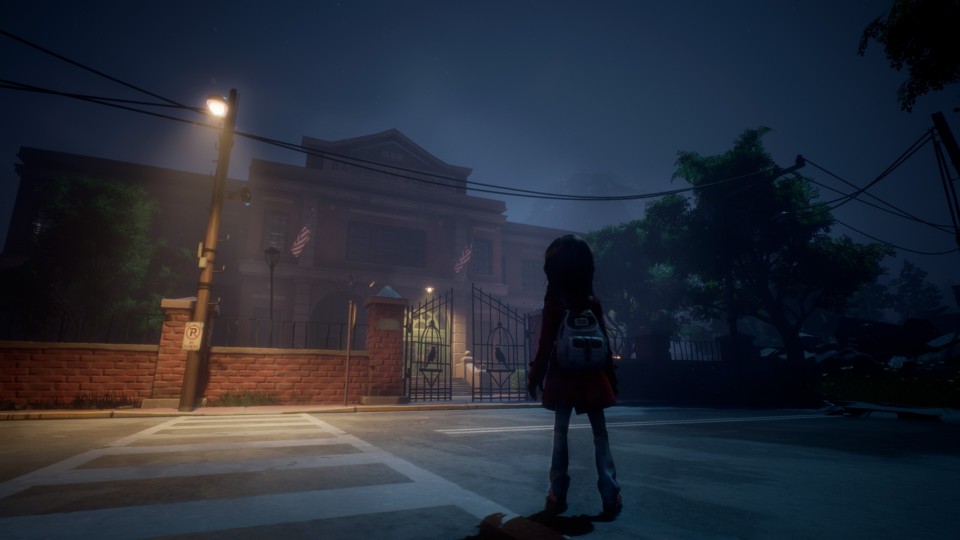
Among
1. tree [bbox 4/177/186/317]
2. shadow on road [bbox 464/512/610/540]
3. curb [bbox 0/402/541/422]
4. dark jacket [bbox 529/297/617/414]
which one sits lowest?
Result: curb [bbox 0/402/541/422]

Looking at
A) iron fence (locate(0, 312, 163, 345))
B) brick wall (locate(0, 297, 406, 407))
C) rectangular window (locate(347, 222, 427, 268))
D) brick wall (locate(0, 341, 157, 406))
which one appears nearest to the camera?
brick wall (locate(0, 341, 157, 406))

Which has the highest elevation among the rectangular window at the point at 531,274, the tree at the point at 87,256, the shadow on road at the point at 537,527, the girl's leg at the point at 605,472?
the rectangular window at the point at 531,274

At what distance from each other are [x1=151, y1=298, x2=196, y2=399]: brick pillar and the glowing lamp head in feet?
13.7

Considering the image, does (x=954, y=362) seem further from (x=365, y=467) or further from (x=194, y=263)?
(x=194, y=263)

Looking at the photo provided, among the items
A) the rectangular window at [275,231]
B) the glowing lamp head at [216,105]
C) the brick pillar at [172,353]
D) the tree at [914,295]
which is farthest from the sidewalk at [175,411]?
the tree at [914,295]

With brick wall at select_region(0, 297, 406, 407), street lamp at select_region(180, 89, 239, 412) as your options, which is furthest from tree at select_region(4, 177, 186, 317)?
street lamp at select_region(180, 89, 239, 412)

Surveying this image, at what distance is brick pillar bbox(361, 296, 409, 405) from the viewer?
33.2ft

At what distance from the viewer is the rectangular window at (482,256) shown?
91.5 feet

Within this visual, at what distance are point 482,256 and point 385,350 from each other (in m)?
18.2

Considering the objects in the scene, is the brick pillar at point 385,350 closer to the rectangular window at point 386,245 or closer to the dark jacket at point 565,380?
the dark jacket at point 565,380

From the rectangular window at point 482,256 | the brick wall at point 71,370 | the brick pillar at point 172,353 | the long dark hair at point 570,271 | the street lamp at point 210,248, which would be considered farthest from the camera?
the rectangular window at point 482,256

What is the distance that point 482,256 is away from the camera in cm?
2819

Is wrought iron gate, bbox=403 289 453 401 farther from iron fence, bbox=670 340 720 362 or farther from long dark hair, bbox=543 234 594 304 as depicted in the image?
iron fence, bbox=670 340 720 362

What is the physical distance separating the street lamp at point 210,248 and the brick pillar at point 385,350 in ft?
11.4
